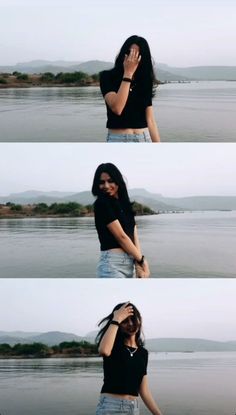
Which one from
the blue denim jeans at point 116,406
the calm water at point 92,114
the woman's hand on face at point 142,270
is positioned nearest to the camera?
the blue denim jeans at point 116,406

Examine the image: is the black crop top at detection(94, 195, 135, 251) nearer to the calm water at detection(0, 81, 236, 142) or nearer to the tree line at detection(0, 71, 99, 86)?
the calm water at detection(0, 81, 236, 142)

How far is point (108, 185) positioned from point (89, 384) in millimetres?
887

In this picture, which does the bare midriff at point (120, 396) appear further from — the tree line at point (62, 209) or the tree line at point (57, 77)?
the tree line at point (57, 77)

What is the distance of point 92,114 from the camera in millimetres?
3527

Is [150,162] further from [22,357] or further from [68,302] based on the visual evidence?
[22,357]

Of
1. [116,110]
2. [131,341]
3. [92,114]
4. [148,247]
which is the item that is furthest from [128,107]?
[131,341]

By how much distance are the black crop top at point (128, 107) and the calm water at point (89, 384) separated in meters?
1.06

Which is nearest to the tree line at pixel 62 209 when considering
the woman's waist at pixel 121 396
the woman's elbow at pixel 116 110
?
the woman's elbow at pixel 116 110

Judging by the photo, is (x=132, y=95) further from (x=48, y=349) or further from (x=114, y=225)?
(x=48, y=349)

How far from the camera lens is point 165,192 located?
348 cm

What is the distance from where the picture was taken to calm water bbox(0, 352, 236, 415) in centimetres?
342

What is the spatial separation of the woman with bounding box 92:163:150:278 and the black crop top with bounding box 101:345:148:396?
34cm

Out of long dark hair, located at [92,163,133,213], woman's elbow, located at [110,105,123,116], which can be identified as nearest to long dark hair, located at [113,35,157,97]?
woman's elbow, located at [110,105,123,116]

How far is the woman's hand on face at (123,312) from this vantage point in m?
3.39
